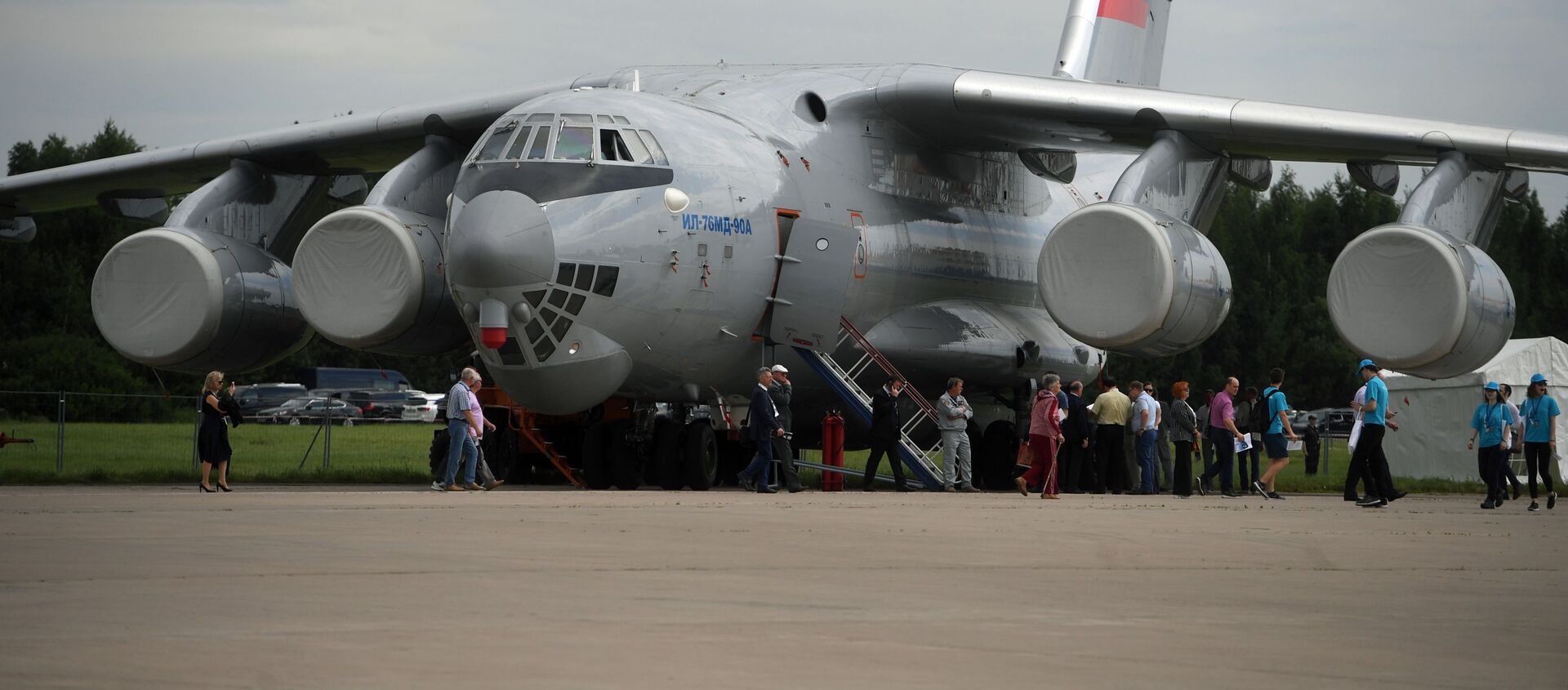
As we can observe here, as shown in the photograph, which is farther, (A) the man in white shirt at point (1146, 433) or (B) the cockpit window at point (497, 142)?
(A) the man in white shirt at point (1146, 433)

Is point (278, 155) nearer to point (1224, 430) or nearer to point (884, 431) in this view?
point (884, 431)

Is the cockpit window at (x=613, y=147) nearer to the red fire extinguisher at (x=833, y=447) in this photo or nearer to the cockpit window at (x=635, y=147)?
the cockpit window at (x=635, y=147)

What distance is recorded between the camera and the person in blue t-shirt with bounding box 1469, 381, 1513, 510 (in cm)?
1742

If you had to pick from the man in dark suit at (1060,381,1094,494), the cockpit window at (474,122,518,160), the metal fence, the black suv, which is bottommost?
the black suv

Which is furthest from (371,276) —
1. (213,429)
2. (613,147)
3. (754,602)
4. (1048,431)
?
(754,602)

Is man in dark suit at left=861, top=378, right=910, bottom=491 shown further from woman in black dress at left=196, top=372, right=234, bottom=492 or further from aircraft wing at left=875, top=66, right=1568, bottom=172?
woman in black dress at left=196, top=372, right=234, bottom=492

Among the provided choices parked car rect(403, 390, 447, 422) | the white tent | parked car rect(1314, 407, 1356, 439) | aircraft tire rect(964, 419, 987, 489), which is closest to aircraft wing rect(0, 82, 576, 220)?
aircraft tire rect(964, 419, 987, 489)

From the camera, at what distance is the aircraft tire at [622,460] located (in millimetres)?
19531

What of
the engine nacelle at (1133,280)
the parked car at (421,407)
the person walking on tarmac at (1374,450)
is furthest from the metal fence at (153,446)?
the parked car at (421,407)

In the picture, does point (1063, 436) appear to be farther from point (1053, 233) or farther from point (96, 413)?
point (96, 413)

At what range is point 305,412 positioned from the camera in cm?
6247

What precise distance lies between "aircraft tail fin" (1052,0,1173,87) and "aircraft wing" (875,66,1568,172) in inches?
218

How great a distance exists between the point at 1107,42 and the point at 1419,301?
396 inches

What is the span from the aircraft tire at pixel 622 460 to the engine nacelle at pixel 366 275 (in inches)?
101
